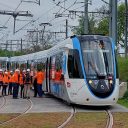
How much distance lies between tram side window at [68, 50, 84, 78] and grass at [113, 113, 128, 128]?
8.98 ft

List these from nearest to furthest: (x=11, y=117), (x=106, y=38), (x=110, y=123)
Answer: (x=110, y=123), (x=11, y=117), (x=106, y=38)

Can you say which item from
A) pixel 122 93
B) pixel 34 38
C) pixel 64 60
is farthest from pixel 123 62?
pixel 34 38

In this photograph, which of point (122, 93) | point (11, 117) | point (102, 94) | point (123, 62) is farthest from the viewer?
point (123, 62)

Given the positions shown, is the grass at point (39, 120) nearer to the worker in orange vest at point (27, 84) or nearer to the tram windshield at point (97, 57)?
the tram windshield at point (97, 57)

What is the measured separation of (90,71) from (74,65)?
0.88 metres

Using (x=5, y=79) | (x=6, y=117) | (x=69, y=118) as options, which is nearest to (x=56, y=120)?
(x=69, y=118)

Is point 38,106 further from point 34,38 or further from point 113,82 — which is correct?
point 34,38

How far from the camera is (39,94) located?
100ft

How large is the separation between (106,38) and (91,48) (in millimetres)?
1040

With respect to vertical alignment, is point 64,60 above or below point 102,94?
above

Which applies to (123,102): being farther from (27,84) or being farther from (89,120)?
(89,120)

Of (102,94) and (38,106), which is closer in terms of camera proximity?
(102,94)

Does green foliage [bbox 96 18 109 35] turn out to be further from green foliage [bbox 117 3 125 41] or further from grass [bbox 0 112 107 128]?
grass [bbox 0 112 107 128]

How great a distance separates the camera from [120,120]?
17844 millimetres
